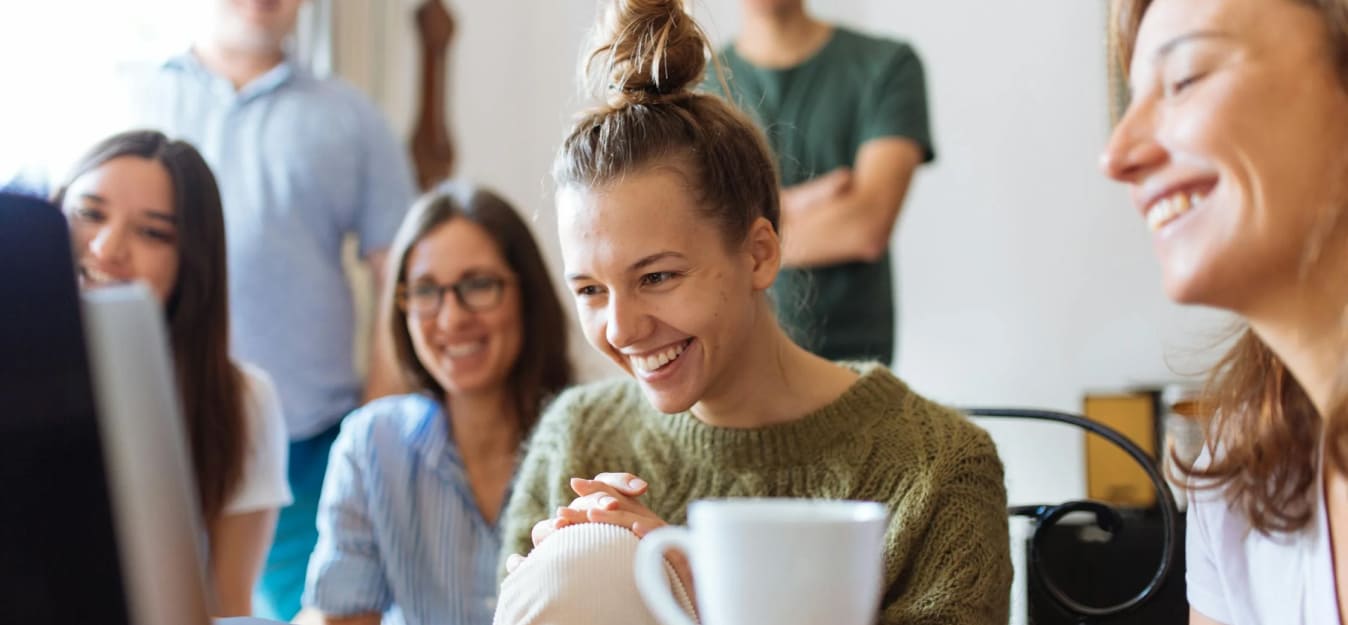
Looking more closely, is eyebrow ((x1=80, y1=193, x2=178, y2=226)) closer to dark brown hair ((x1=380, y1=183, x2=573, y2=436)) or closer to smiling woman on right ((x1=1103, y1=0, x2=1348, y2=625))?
dark brown hair ((x1=380, y1=183, x2=573, y2=436))

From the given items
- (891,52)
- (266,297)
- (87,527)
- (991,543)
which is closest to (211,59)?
(266,297)

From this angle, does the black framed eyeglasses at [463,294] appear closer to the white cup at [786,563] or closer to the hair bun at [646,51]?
the hair bun at [646,51]

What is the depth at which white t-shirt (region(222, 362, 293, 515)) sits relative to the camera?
1.91m

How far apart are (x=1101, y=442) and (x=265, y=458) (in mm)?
2095

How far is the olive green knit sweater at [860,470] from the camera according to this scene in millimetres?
→ 1222

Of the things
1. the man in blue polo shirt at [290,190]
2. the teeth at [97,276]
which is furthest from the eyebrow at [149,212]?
the man in blue polo shirt at [290,190]

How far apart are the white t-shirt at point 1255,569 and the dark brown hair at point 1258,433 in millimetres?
15

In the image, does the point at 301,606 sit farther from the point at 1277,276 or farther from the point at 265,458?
the point at 1277,276

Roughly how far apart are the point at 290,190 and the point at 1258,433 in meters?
2.07

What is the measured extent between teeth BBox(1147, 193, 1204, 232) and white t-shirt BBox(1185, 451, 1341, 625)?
0.26 m

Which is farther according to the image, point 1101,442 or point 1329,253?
point 1101,442

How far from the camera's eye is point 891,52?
2.26m

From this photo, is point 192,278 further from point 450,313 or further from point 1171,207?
point 1171,207

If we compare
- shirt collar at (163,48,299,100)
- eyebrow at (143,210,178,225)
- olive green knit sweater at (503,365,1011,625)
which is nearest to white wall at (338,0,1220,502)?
shirt collar at (163,48,299,100)
